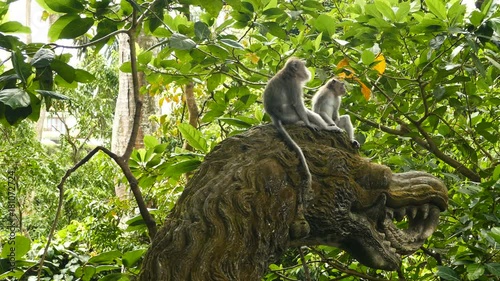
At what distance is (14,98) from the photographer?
168 centimetres

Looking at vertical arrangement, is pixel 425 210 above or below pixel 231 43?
below

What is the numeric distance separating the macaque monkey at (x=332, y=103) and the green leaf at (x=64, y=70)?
54.3 inches

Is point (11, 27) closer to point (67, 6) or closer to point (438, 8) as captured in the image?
point (67, 6)

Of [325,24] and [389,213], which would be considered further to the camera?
[325,24]

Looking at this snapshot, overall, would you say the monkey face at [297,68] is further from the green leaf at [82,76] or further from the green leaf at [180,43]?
the green leaf at [82,76]

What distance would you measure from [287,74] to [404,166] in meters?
0.88

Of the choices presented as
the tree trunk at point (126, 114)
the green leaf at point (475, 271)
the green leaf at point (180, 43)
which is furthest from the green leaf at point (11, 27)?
the tree trunk at point (126, 114)

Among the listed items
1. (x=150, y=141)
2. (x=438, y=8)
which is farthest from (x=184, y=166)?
(x=438, y=8)

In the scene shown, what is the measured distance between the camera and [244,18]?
293 centimetres

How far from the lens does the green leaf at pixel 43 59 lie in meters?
1.78

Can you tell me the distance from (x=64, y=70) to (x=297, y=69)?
133cm

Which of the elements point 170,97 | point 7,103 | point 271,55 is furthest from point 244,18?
point 170,97

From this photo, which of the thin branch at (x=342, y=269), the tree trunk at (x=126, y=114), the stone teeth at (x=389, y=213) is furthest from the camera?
the tree trunk at (x=126, y=114)

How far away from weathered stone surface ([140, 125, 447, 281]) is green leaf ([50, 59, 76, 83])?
0.51 metres
